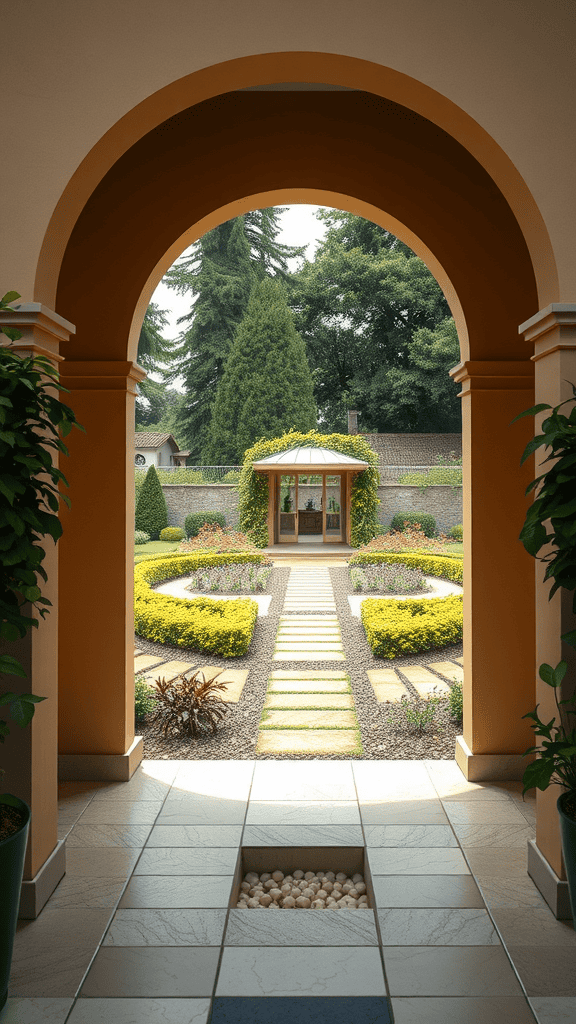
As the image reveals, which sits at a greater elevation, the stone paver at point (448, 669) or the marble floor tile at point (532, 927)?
the stone paver at point (448, 669)

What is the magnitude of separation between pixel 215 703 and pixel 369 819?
94.3 inches

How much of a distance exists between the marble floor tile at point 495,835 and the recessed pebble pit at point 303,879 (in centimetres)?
61

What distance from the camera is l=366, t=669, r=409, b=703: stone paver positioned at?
6.91m

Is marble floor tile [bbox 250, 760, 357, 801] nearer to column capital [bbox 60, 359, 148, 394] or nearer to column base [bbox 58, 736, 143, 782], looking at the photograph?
column base [bbox 58, 736, 143, 782]

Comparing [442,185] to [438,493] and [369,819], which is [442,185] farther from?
[438,493]

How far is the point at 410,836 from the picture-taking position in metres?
3.98

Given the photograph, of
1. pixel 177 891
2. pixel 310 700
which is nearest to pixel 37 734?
pixel 177 891

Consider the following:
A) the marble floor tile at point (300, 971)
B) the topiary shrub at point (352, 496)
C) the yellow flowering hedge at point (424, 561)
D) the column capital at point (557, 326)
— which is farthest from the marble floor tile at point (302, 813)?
the topiary shrub at point (352, 496)

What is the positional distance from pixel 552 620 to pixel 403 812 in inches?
67.7

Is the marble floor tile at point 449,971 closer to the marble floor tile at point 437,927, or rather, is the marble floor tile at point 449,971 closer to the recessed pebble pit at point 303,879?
the marble floor tile at point 437,927

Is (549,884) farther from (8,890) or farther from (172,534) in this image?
(172,534)

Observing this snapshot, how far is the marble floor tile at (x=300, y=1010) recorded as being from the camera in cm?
254

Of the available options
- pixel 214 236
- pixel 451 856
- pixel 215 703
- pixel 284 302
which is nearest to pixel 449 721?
pixel 215 703

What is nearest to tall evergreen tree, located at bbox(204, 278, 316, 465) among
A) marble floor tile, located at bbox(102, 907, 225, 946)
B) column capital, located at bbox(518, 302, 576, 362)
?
column capital, located at bbox(518, 302, 576, 362)
